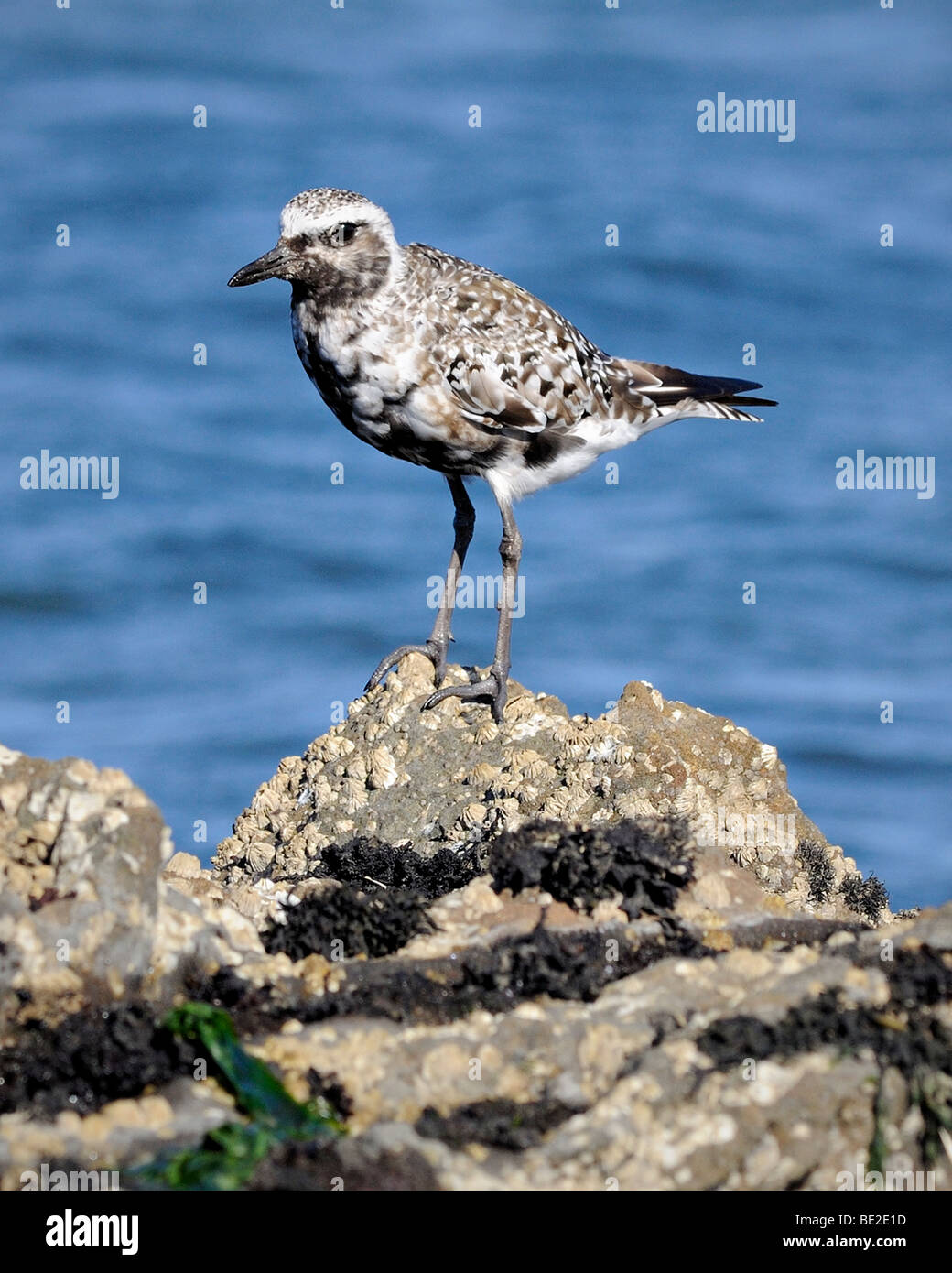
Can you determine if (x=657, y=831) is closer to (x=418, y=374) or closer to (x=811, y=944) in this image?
(x=811, y=944)

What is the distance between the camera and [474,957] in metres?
5.28

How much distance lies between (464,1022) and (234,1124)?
828 millimetres

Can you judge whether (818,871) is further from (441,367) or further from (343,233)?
(343,233)

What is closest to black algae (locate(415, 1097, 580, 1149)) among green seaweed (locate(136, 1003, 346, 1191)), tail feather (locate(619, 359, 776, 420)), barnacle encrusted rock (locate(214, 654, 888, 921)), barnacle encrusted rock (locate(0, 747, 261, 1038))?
green seaweed (locate(136, 1003, 346, 1191))

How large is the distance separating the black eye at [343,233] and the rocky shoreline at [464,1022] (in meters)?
4.45

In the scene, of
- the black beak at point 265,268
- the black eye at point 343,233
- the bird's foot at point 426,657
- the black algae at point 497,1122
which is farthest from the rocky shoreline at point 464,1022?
the black eye at point 343,233

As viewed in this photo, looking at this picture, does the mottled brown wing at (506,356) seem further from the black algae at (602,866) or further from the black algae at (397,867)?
the black algae at (602,866)

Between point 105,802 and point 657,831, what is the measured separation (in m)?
2.10

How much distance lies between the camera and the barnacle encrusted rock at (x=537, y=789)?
8.02 metres

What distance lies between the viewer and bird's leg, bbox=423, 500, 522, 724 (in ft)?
29.3

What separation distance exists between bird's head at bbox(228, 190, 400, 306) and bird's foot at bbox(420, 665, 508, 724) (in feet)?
8.11

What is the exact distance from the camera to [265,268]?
30.3 ft

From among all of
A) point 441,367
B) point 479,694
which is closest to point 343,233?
point 441,367
